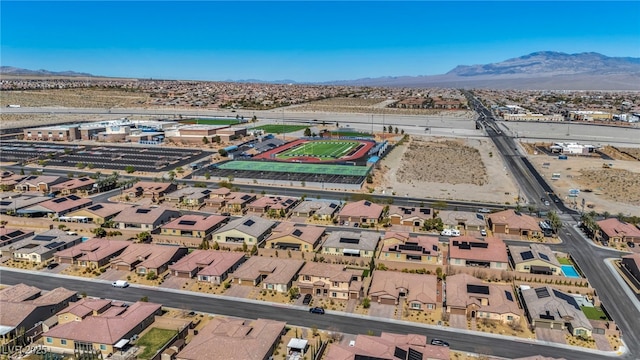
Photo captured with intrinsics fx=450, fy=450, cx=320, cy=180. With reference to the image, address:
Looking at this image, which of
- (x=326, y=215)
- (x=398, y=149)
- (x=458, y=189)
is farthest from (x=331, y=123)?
(x=326, y=215)

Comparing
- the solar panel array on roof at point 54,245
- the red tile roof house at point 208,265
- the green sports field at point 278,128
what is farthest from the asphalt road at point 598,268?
the green sports field at point 278,128

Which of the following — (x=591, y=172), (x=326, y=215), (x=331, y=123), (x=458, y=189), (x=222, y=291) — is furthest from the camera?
(x=331, y=123)

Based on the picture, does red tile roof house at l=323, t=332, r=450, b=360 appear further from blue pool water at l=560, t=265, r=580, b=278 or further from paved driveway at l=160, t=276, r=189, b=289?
blue pool water at l=560, t=265, r=580, b=278

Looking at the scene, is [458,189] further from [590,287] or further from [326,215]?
[590,287]

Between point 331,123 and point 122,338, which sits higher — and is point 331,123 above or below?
above

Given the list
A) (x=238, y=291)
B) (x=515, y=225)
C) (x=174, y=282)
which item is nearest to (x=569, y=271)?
(x=515, y=225)

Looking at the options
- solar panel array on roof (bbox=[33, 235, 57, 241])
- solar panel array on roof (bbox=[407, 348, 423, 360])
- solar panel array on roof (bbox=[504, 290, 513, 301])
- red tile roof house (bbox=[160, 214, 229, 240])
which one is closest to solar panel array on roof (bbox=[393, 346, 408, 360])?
solar panel array on roof (bbox=[407, 348, 423, 360])
